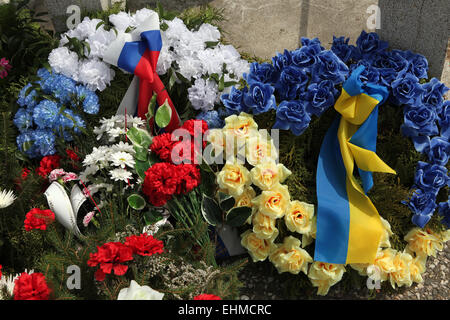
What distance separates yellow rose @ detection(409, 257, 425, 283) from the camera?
2283mm

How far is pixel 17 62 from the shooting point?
275 cm

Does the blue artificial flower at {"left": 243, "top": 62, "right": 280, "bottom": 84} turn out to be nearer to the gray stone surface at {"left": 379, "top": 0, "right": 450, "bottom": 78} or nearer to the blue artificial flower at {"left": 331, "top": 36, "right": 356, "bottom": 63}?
the blue artificial flower at {"left": 331, "top": 36, "right": 356, "bottom": 63}

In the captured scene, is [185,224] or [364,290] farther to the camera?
[364,290]

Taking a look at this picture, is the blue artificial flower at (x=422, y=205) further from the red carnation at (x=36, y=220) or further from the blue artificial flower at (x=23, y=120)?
the blue artificial flower at (x=23, y=120)

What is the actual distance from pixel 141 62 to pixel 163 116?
1.04 feet

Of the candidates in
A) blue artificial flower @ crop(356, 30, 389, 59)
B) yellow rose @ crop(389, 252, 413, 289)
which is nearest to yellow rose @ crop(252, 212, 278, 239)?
yellow rose @ crop(389, 252, 413, 289)

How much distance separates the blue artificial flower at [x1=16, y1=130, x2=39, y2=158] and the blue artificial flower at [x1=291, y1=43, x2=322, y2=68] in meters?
1.46

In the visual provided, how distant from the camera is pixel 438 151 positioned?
7.45 ft

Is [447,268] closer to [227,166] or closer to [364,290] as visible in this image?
[364,290]

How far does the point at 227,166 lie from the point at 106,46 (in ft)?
3.41

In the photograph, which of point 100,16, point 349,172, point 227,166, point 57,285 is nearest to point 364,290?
point 349,172

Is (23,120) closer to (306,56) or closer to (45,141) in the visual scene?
(45,141)

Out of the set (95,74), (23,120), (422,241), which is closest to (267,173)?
(422,241)

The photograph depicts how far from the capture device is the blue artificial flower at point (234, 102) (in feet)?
7.58
